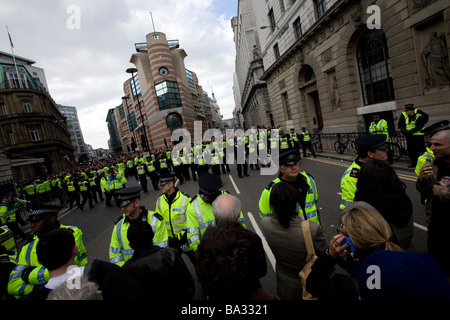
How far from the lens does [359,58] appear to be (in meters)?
14.2

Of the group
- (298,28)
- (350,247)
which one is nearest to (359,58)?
(298,28)

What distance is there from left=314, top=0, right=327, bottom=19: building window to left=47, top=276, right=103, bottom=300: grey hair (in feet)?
66.2

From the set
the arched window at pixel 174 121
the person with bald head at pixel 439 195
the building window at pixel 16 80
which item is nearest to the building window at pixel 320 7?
the person with bald head at pixel 439 195

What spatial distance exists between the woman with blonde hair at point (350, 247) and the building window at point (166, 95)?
41.9m

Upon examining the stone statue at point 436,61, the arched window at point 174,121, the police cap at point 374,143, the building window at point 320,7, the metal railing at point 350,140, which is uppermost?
the building window at point 320,7

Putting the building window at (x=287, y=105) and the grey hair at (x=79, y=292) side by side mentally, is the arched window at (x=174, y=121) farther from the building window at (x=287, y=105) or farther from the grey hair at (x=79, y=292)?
the grey hair at (x=79, y=292)

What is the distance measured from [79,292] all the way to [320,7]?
21.0 metres

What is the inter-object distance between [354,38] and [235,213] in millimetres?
16451

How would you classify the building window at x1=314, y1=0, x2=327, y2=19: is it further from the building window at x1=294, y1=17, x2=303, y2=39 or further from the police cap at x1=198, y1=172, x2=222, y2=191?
the police cap at x1=198, y1=172, x2=222, y2=191

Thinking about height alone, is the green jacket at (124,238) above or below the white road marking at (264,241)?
above

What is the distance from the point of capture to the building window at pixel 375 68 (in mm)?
12484

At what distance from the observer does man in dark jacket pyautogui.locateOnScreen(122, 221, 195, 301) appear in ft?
6.00
